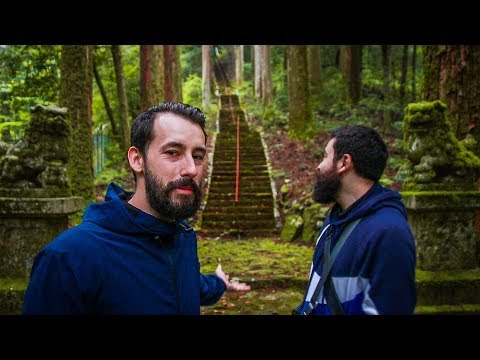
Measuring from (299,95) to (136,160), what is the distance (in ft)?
50.5

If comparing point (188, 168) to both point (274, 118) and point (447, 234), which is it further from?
point (274, 118)

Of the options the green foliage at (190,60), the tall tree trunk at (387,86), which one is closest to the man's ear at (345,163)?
the tall tree trunk at (387,86)

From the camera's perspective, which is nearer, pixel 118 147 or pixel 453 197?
pixel 453 197

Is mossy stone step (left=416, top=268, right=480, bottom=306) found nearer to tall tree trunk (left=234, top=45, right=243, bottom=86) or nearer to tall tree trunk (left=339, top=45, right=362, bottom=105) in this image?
tall tree trunk (left=339, top=45, right=362, bottom=105)

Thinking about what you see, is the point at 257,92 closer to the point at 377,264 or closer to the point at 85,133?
the point at 85,133

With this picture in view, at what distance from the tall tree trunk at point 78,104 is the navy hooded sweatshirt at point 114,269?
8044mm

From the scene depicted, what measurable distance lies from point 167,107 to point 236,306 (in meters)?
4.91

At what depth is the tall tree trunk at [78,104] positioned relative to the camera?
9.55m

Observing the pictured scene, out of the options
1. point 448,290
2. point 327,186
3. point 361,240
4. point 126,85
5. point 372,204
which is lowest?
point 448,290

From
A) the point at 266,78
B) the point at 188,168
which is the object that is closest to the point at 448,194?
the point at 188,168

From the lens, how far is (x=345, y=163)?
312cm

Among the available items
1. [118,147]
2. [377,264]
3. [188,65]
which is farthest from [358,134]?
[188,65]

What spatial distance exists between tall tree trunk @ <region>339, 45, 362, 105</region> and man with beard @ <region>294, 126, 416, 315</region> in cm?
1840

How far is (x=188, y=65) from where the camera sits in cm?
3994
